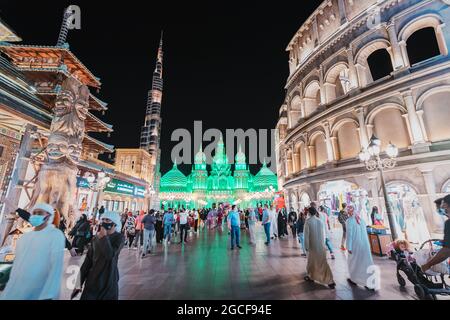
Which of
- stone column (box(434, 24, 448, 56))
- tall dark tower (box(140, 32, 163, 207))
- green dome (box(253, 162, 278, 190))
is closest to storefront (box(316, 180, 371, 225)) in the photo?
stone column (box(434, 24, 448, 56))

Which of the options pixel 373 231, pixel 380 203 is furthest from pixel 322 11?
pixel 373 231

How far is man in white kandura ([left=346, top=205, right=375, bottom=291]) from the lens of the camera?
177 inches

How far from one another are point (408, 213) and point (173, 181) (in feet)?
261

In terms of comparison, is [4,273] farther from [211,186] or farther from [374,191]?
[211,186]

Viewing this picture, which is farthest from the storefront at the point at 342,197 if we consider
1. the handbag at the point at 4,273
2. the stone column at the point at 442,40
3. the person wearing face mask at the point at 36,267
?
the handbag at the point at 4,273

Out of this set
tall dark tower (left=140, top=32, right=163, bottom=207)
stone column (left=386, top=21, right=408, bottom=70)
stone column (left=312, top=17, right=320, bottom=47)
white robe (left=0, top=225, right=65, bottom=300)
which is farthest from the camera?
tall dark tower (left=140, top=32, right=163, bottom=207)

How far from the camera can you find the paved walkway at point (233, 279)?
3975 mm

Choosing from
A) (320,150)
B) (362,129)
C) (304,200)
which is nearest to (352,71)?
(362,129)

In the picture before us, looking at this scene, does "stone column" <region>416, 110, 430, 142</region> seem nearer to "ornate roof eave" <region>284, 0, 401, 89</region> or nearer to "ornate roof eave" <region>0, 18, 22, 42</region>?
"ornate roof eave" <region>284, 0, 401, 89</region>

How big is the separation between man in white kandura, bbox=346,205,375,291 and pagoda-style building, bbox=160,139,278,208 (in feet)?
234

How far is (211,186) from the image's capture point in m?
84.4

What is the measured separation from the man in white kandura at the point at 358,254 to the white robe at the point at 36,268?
19.0 ft

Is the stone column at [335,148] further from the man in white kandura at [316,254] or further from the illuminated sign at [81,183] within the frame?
the illuminated sign at [81,183]
